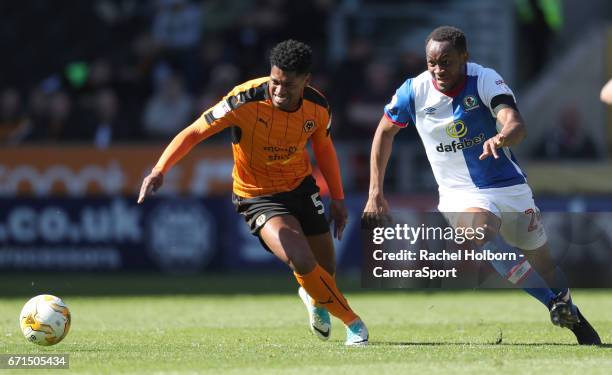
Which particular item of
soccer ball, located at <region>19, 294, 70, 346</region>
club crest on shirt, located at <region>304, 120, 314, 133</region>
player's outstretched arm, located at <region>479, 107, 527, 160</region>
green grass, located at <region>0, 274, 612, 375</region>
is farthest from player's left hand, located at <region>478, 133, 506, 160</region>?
soccer ball, located at <region>19, 294, 70, 346</region>

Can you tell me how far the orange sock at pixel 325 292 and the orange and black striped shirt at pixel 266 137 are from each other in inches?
32.3

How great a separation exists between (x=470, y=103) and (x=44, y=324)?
3.44 meters

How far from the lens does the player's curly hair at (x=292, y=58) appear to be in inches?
343

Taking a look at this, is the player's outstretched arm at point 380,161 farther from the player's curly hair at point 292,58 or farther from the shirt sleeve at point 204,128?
the shirt sleeve at point 204,128

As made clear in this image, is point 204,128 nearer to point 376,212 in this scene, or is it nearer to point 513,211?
point 376,212

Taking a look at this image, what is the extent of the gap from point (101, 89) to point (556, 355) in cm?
1276

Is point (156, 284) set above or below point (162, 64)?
below

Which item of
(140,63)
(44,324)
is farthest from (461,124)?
(140,63)

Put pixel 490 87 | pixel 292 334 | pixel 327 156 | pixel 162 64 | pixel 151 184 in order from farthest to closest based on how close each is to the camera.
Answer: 1. pixel 162 64
2. pixel 292 334
3. pixel 327 156
4. pixel 490 87
5. pixel 151 184

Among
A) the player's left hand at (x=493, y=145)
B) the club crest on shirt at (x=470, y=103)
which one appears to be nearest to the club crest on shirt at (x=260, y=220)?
the club crest on shirt at (x=470, y=103)

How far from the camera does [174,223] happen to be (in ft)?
58.6

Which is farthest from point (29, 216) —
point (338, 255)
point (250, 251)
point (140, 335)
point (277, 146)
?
point (277, 146)

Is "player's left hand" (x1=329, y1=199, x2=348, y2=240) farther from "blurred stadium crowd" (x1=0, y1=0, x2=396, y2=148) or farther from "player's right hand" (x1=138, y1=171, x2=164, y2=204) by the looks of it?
"blurred stadium crowd" (x1=0, y1=0, x2=396, y2=148)

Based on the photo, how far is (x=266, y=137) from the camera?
30.3 ft
